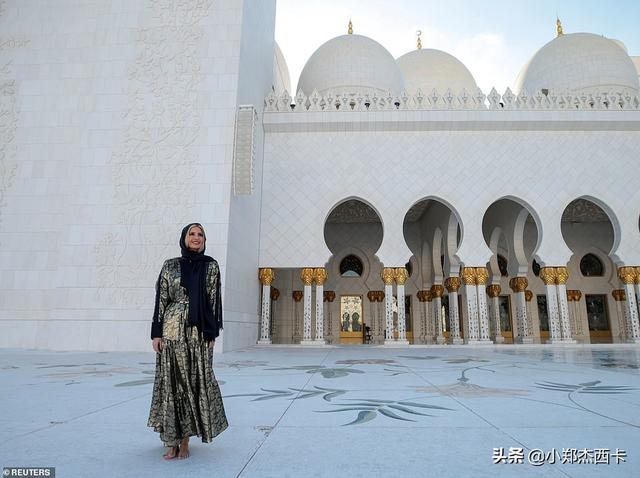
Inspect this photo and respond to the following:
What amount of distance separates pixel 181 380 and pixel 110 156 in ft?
20.3

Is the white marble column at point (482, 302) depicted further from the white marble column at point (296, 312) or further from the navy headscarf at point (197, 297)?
the navy headscarf at point (197, 297)

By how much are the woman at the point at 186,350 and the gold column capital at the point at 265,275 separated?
21.8 ft

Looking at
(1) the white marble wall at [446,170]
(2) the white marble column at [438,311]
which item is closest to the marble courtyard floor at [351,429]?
(1) the white marble wall at [446,170]

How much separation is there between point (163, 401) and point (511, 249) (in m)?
10.6

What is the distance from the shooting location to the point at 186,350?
151cm

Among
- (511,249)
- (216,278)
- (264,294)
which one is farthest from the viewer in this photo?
(511,249)

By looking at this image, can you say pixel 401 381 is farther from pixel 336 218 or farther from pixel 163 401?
pixel 336 218

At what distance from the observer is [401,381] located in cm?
285

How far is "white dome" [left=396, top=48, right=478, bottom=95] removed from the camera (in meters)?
13.4

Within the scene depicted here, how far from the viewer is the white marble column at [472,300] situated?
326 inches

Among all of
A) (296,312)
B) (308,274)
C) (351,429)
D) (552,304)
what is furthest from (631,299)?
(351,429)

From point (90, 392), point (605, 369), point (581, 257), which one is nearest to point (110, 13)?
point (90, 392)

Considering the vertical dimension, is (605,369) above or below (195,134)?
below

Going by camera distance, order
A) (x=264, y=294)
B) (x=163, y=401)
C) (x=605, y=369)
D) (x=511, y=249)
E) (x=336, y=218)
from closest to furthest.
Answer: (x=163, y=401) < (x=605, y=369) < (x=264, y=294) < (x=511, y=249) < (x=336, y=218)
